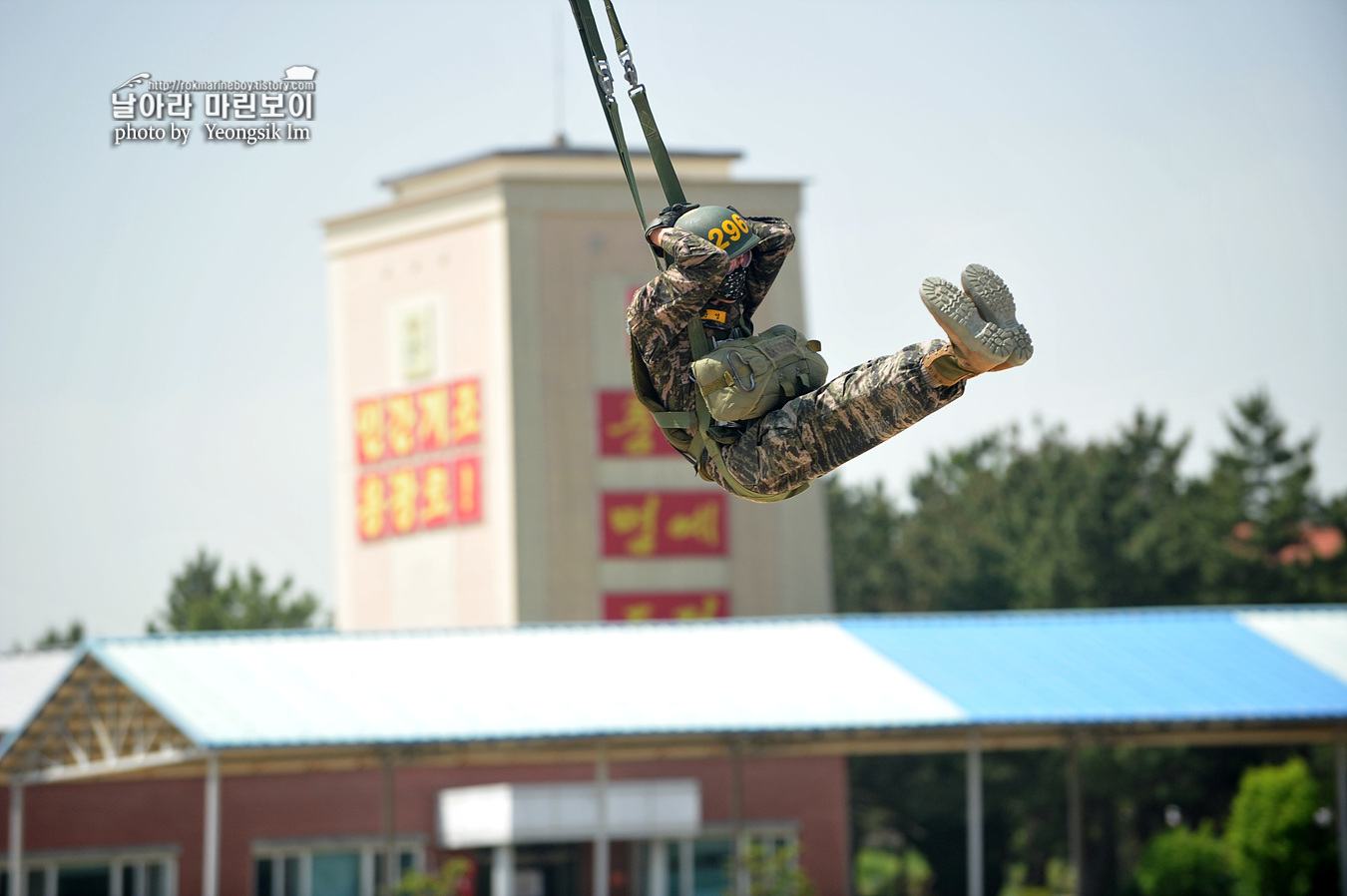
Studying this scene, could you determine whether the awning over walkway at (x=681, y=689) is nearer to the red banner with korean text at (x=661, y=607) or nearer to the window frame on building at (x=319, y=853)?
the window frame on building at (x=319, y=853)

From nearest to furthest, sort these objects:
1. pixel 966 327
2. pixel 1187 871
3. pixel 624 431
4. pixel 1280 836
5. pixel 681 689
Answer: pixel 966 327 → pixel 681 689 → pixel 1280 836 → pixel 624 431 → pixel 1187 871

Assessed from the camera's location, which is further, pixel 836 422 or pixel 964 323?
pixel 836 422

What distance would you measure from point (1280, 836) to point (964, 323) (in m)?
33.0

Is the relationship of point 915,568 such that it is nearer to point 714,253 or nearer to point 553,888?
point 553,888

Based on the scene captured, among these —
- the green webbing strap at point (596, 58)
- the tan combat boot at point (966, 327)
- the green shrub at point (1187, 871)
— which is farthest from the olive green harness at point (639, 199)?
the green shrub at point (1187, 871)

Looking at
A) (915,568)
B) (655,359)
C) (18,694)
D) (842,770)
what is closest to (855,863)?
(915,568)

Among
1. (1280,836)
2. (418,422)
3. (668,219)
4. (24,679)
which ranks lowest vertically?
(1280,836)

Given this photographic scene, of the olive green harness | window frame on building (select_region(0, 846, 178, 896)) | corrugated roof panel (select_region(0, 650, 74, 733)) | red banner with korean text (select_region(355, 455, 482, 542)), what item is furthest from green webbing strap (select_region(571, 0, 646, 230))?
red banner with korean text (select_region(355, 455, 482, 542))

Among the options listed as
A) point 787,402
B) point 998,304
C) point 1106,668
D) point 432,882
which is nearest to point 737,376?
point 787,402

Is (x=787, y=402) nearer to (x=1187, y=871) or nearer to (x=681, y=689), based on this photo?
(x=681, y=689)

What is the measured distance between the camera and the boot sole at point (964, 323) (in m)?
7.95

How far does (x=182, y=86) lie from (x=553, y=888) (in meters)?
21.5

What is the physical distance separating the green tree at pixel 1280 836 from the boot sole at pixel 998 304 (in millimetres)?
32424

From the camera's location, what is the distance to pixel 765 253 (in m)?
9.22
